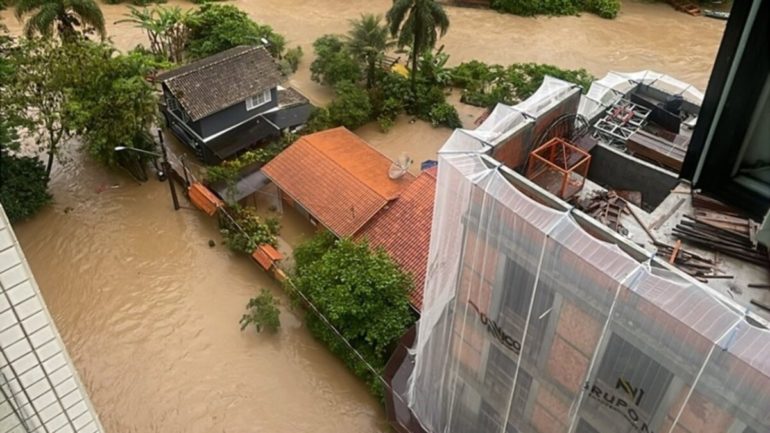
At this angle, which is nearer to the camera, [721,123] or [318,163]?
[721,123]

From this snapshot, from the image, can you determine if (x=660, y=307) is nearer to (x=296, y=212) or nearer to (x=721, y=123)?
(x=721, y=123)

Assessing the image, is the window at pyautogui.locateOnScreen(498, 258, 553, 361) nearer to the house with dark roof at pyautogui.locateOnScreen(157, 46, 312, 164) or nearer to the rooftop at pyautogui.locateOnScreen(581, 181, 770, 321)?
the rooftop at pyautogui.locateOnScreen(581, 181, 770, 321)

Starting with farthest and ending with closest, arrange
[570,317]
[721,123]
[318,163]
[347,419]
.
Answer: [318,163] → [347,419] → [570,317] → [721,123]

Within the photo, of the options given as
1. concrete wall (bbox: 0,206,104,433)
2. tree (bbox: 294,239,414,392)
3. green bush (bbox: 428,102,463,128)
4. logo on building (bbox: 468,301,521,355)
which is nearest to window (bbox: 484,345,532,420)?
logo on building (bbox: 468,301,521,355)

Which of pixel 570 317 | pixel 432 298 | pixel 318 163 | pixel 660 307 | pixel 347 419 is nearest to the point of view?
pixel 660 307

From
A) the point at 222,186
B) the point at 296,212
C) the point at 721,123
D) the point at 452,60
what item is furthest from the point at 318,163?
the point at 721,123

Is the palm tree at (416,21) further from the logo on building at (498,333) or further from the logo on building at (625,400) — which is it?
the logo on building at (625,400)

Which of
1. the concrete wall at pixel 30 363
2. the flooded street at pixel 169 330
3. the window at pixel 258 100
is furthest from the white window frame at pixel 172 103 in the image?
the concrete wall at pixel 30 363
